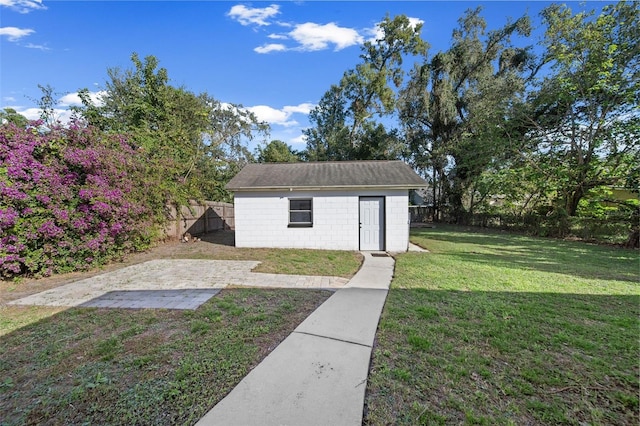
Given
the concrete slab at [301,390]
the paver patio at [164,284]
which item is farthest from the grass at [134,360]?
the paver patio at [164,284]

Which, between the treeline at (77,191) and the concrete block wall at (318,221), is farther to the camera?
the concrete block wall at (318,221)

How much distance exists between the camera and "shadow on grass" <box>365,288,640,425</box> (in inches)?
82.3

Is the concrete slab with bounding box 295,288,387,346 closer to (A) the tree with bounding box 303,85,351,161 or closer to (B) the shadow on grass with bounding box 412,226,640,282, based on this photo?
(B) the shadow on grass with bounding box 412,226,640,282

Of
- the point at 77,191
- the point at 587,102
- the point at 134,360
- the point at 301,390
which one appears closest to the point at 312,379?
the point at 301,390

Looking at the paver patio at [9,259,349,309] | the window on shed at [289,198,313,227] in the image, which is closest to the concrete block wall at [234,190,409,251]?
the window on shed at [289,198,313,227]

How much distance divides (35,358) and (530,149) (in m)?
20.8

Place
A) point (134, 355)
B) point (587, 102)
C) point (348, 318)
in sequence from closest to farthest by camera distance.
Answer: point (134, 355)
point (348, 318)
point (587, 102)

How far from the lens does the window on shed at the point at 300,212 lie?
33.5ft

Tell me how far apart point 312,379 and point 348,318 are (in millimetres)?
1478

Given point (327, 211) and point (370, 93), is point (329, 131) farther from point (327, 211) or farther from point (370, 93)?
point (327, 211)

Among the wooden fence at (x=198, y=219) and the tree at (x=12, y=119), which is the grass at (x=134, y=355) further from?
the wooden fence at (x=198, y=219)

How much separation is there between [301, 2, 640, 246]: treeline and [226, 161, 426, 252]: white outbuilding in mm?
9557

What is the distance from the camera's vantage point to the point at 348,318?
3848 millimetres

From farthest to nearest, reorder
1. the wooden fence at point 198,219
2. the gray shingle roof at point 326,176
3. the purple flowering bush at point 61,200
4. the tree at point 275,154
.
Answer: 1. the tree at point 275,154
2. the wooden fence at point 198,219
3. the gray shingle roof at point 326,176
4. the purple flowering bush at point 61,200
